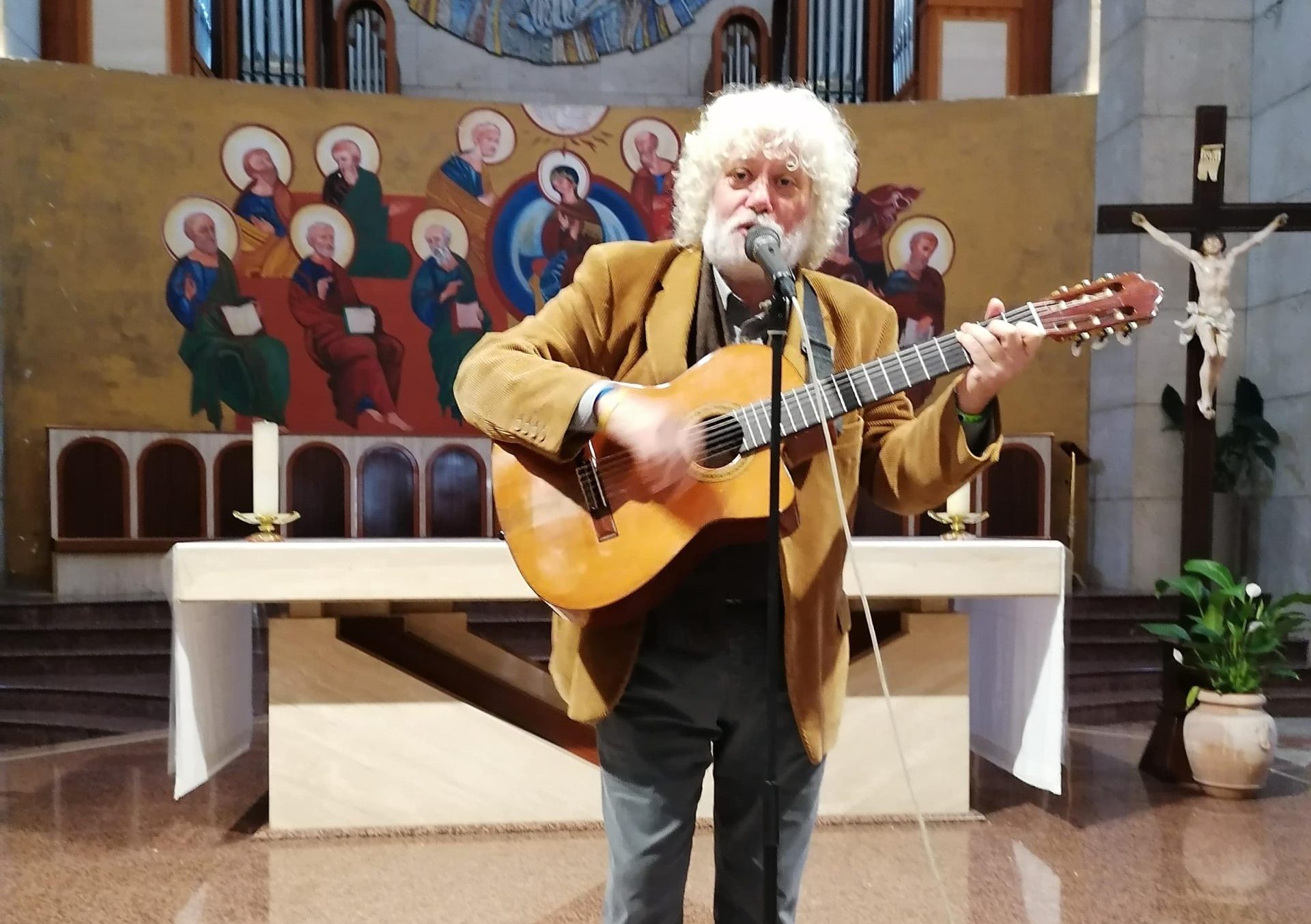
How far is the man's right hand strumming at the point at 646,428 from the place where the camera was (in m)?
1.45

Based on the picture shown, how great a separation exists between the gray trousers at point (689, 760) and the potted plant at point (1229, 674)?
9.54 ft

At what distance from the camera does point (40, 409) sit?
7301mm

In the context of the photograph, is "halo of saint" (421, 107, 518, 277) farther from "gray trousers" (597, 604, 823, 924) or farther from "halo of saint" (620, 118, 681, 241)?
"gray trousers" (597, 604, 823, 924)

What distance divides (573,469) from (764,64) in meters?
8.74

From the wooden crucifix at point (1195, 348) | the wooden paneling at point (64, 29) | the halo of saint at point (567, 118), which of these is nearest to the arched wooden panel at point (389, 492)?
the halo of saint at point (567, 118)

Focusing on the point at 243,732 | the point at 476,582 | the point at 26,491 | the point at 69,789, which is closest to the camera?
the point at 476,582

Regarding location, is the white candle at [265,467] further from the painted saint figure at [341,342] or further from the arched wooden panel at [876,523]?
the arched wooden panel at [876,523]

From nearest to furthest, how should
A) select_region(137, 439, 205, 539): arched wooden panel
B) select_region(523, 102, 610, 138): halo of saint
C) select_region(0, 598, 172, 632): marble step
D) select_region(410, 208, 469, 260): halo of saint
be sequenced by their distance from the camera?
1. select_region(0, 598, 172, 632): marble step
2. select_region(137, 439, 205, 539): arched wooden panel
3. select_region(410, 208, 469, 260): halo of saint
4. select_region(523, 102, 610, 138): halo of saint

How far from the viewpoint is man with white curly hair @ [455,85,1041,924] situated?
1.48m

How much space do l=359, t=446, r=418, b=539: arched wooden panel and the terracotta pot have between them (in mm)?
5241

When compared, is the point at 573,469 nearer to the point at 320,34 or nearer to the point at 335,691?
the point at 335,691

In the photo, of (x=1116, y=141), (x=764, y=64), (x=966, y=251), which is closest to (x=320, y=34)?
(x=764, y=64)

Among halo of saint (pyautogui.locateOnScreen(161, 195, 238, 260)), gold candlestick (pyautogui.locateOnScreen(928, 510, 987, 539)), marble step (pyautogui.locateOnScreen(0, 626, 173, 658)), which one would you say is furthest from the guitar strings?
halo of saint (pyautogui.locateOnScreen(161, 195, 238, 260))

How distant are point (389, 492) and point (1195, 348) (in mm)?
5333
